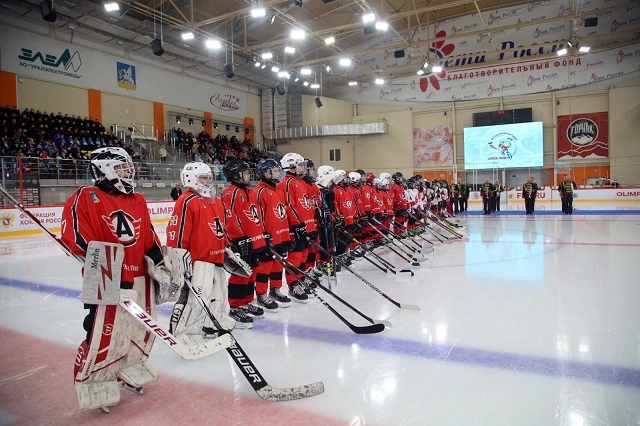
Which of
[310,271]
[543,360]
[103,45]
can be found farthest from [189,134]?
[543,360]

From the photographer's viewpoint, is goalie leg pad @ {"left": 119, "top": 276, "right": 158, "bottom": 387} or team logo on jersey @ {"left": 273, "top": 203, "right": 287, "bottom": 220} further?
team logo on jersey @ {"left": 273, "top": 203, "right": 287, "bottom": 220}

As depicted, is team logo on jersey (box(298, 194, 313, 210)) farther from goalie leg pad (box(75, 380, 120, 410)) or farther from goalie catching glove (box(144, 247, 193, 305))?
goalie leg pad (box(75, 380, 120, 410))

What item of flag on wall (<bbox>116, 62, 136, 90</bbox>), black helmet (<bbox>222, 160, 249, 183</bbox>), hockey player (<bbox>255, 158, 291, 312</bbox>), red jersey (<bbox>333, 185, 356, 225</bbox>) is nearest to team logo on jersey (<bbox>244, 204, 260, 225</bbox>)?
hockey player (<bbox>255, 158, 291, 312</bbox>)

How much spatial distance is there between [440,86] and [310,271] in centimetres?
2069

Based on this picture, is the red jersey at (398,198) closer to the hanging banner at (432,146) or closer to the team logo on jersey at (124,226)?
the team logo on jersey at (124,226)

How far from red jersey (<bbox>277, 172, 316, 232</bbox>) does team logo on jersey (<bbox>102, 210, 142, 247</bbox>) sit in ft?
7.37

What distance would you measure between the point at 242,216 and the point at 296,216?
877 millimetres

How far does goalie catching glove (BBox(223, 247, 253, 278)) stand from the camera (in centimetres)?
325

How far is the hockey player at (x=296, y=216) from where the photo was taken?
14.7 feet

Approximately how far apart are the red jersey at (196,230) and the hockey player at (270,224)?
0.99m

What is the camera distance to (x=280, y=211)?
4.27m

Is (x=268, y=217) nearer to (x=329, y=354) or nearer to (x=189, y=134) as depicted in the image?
(x=329, y=354)

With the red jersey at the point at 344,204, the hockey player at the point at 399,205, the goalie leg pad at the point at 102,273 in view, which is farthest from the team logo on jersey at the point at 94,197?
the hockey player at the point at 399,205

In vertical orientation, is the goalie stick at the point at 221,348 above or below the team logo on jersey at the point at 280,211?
below
